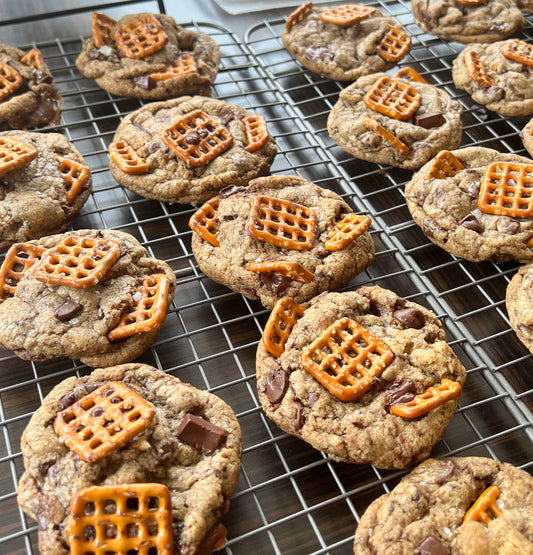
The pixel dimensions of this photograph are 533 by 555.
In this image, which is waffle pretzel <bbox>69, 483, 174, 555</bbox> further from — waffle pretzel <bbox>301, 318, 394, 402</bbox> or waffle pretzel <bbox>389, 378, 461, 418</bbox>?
waffle pretzel <bbox>389, 378, 461, 418</bbox>

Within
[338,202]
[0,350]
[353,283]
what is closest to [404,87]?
[338,202]

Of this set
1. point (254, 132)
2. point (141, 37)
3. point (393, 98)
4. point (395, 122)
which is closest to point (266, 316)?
point (254, 132)

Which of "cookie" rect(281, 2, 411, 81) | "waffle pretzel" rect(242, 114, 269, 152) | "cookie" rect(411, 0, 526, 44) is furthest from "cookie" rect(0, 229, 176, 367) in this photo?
"cookie" rect(411, 0, 526, 44)

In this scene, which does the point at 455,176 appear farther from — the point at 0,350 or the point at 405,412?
the point at 0,350

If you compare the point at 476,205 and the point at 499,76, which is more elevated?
the point at 499,76

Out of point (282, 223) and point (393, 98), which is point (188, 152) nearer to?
point (282, 223)
